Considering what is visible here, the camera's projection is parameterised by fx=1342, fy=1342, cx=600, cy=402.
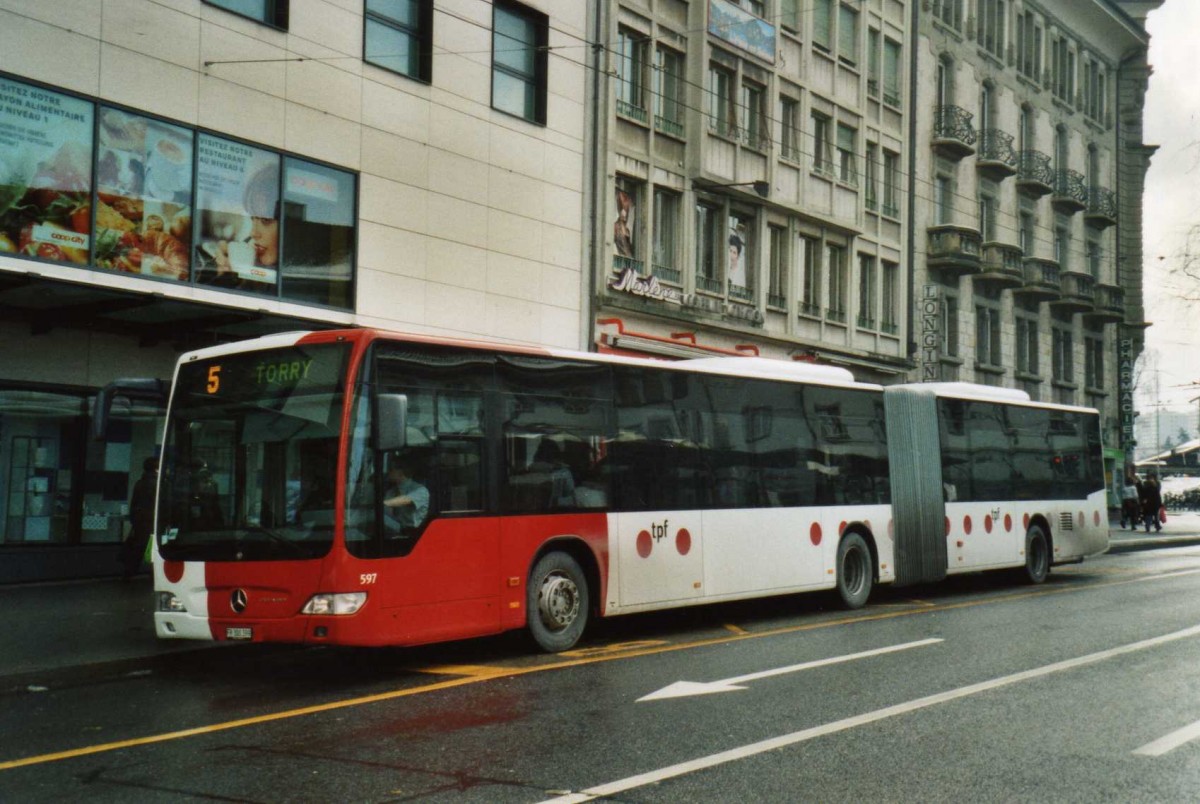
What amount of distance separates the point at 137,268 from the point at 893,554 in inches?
425

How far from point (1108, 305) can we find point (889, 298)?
56.7 feet

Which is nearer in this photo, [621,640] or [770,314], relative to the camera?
[621,640]

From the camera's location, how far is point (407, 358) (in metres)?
11.0

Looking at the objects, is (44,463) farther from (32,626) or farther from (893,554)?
(893,554)

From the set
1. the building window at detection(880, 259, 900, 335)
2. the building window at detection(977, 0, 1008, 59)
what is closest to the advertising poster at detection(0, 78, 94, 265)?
the building window at detection(880, 259, 900, 335)

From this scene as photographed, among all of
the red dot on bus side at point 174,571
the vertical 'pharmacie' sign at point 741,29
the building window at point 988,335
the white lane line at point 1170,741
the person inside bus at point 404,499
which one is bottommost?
the white lane line at point 1170,741

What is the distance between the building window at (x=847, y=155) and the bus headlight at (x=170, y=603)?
27.2 metres

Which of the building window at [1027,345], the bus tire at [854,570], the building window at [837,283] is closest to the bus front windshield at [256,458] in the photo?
the bus tire at [854,570]

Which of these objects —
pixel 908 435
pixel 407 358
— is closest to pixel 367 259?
pixel 908 435

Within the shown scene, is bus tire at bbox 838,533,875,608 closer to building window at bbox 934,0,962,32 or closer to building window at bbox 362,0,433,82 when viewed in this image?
building window at bbox 362,0,433,82

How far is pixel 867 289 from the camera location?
37.4m

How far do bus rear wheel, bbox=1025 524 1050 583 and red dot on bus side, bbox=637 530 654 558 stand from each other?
10283mm

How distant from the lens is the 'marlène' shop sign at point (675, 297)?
26.9 metres

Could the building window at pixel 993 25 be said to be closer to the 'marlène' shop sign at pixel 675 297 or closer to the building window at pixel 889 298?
the building window at pixel 889 298
